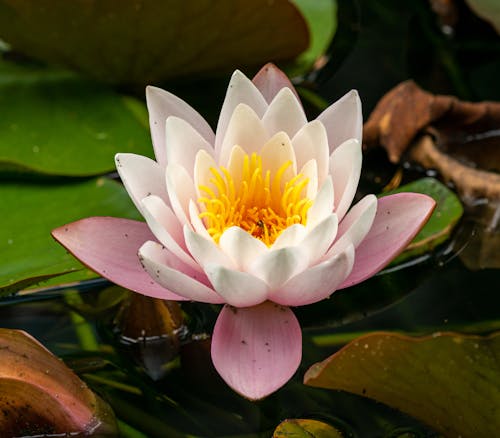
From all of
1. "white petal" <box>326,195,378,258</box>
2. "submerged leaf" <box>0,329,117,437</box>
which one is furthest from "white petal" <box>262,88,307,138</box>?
"submerged leaf" <box>0,329,117,437</box>

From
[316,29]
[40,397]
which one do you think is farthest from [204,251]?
[316,29]

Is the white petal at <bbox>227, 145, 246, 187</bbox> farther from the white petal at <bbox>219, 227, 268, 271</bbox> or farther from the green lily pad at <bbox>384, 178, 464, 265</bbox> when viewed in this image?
the green lily pad at <bbox>384, 178, 464, 265</bbox>

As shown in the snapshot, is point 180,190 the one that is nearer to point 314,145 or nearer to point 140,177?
point 140,177

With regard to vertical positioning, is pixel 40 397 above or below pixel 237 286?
below

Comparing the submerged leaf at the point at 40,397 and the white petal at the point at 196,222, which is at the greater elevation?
the white petal at the point at 196,222

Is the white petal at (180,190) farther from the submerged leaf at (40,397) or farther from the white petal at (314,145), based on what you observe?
the submerged leaf at (40,397)

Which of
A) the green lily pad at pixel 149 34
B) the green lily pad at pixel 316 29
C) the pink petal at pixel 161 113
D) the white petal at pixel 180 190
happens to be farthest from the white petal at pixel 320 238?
the green lily pad at pixel 316 29
